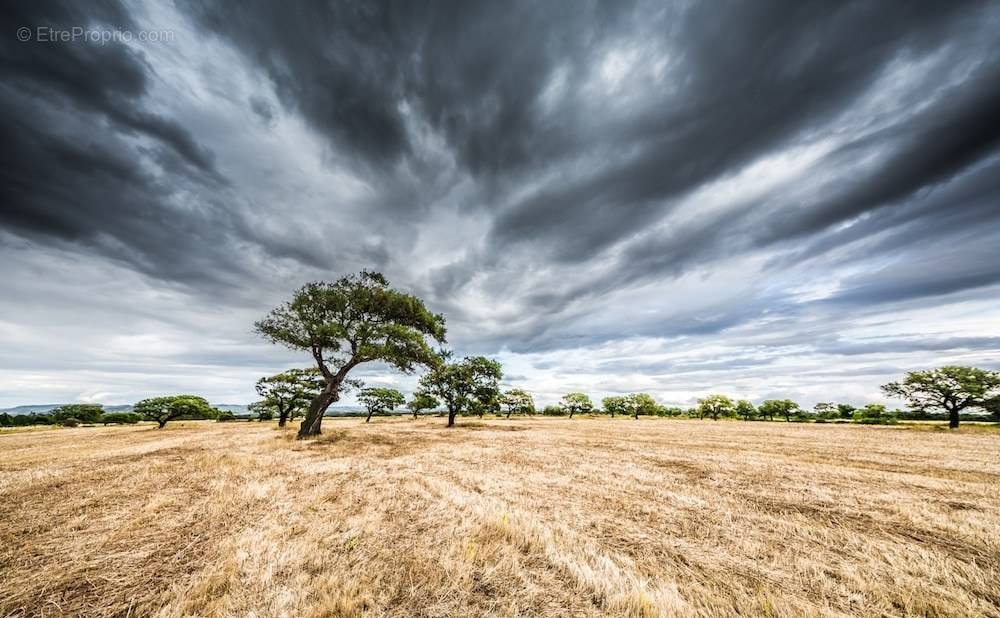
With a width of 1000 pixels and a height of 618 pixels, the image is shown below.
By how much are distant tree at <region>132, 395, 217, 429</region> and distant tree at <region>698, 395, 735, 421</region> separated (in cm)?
12890

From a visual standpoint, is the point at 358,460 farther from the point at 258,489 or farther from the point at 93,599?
the point at 93,599

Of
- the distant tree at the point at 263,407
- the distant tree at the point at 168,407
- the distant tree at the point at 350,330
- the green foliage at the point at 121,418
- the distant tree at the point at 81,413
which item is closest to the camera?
the distant tree at the point at 350,330

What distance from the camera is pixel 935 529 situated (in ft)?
21.4

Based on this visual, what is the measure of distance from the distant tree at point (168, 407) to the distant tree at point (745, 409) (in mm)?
136893

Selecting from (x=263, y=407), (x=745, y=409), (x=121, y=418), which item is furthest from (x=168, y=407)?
(x=745, y=409)

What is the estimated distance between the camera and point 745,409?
106938 mm

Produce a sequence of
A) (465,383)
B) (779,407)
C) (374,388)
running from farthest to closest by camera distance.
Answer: (779,407) → (374,388) → (465,383)

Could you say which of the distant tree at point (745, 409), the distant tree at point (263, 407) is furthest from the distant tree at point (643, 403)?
the distant tree at point (263, 407)

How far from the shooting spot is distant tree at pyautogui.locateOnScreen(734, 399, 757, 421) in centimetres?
10607

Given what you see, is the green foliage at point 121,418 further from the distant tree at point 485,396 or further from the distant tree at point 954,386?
the distant tree at point 954,386

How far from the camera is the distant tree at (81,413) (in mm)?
62531

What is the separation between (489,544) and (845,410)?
153255 millimetres

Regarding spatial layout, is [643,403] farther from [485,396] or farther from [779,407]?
[485,396]

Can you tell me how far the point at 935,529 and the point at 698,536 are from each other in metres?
5.07
